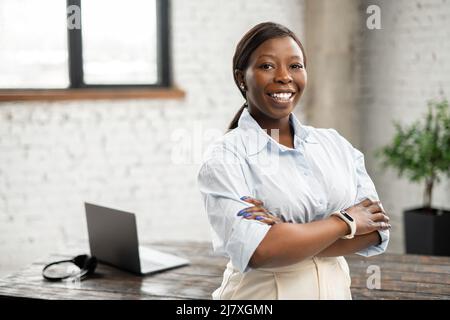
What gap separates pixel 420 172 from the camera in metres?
3.77

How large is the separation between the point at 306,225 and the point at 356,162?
360 mm

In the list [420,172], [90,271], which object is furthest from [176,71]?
[90,271]

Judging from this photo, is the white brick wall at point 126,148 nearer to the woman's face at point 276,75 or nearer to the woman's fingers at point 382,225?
the woman's face at point 276,75

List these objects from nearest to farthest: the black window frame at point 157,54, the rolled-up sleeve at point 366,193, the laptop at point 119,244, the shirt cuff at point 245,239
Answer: the shirt cuff at point 245,239
the rolled-up sleeve at point 366,193
the laptop at point 119,244
the black window frame at point 157,54

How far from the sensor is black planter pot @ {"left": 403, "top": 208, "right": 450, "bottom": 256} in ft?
12.4

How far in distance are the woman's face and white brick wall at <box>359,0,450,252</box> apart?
299 cm

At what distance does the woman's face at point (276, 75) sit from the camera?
1.55 m

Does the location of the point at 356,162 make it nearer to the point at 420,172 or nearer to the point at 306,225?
the point at 306,225

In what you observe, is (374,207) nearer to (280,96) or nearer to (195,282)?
(280,96)

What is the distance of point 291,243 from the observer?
143 centimetres

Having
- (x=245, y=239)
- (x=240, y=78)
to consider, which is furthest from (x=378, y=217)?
(x=240, y=78)

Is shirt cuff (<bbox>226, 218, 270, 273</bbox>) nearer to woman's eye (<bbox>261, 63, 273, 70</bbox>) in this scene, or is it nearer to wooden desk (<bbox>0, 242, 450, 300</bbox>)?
woman's eye (<bbox>261, 63, 273, 70</bbox>)

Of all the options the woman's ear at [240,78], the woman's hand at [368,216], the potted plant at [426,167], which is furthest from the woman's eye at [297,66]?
the potted plant at [426,167]

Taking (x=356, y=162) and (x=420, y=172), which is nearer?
(x=356, y=162)
